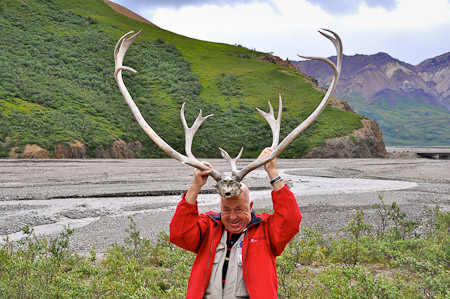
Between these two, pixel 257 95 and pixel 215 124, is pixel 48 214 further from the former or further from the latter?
pixel 257 95

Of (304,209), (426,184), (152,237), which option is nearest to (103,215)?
(152,237)

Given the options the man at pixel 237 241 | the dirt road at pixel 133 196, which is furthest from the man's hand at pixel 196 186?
the dirt road at pixel 133 196

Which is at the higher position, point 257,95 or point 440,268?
point 257,95

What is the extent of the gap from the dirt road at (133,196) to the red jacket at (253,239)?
7872mm

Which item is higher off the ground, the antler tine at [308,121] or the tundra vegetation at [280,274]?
the antler tine at [308,121]

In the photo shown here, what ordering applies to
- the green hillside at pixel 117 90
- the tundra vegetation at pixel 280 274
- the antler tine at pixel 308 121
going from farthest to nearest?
1. the green hillside at pixel 117 90
2. the tundra vegetation at pixel 280 274
3. the antler tine at pixel 308 121

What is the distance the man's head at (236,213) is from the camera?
330 centimetres

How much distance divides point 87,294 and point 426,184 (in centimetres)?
2461

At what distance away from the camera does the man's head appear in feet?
10.8

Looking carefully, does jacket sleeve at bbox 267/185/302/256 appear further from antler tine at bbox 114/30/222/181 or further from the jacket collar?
antler tine at bbox 114/30/222/181

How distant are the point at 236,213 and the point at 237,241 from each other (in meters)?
0.23

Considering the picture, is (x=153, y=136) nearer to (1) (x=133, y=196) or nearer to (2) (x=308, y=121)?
(2) (x=308, y=121)

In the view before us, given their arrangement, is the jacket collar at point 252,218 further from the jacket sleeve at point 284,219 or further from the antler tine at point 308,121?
the antler tine at point 308,121

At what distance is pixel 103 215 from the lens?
14.9 m
